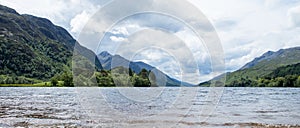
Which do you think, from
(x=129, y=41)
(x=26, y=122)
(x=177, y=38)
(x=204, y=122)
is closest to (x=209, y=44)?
(x=177, y=38)

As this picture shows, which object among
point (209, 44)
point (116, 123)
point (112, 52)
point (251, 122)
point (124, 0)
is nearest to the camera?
point (209, 44)

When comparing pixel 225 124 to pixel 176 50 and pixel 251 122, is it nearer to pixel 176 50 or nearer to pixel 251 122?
pixel 251 122

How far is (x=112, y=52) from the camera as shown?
61.2ft

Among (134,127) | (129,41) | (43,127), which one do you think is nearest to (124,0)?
(129,41)

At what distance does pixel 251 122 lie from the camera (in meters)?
26.5

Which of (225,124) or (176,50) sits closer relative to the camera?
(176,50)

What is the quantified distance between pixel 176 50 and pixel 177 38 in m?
0.82

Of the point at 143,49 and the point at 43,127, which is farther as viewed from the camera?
the point at 43,127

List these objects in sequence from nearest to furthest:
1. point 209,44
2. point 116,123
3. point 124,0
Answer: point 209,44
point 124,0
point 116,123

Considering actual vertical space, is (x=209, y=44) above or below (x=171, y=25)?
below

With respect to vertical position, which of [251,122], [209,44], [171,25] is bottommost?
[251,122]

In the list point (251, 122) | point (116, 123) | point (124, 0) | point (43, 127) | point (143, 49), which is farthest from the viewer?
point (251, 122)

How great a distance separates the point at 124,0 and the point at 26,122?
44.1 ft

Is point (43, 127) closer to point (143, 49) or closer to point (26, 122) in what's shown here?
point (26, 122)
